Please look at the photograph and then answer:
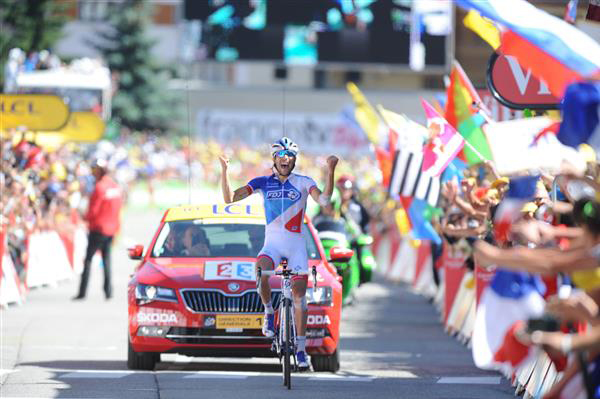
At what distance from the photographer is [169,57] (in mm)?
101438

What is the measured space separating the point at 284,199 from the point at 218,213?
1.92 metres

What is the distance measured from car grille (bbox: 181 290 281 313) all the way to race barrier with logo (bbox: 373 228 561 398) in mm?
2193

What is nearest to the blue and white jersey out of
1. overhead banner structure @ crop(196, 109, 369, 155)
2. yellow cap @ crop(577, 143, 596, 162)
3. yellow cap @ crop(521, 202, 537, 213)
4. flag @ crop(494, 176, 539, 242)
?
yellow cap @ crop(521, 202, 537, 213)

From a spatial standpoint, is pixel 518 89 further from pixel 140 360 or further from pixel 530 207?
pixel 140 360

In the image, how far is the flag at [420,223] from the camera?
1984 cm

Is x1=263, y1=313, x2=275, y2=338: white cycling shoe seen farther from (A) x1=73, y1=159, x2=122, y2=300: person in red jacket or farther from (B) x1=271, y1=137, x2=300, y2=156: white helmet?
(A) x1=73, y1=159, x2=122, y2=300: person in red jacket

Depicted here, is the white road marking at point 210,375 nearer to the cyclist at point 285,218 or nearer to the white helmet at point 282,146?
the cyclist at point 285,218

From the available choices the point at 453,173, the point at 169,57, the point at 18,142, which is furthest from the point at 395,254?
the point at 169,57

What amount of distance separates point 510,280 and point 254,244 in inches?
250

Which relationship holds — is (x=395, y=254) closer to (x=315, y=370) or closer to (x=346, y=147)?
(x=315, y=370)

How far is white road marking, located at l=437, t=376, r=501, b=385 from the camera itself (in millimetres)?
13336

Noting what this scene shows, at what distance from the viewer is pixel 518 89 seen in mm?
13688

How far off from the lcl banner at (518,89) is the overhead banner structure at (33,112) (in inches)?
420

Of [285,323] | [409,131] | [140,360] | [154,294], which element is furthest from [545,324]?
[409,131]
